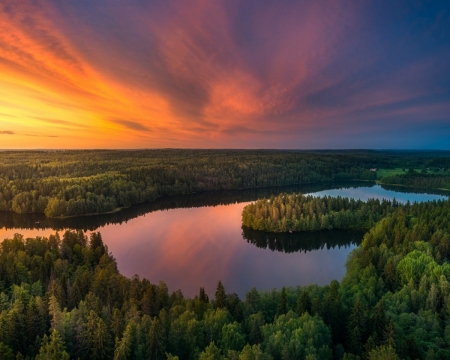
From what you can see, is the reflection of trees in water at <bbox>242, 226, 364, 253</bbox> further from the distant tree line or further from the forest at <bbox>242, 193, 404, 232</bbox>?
the distant tree line

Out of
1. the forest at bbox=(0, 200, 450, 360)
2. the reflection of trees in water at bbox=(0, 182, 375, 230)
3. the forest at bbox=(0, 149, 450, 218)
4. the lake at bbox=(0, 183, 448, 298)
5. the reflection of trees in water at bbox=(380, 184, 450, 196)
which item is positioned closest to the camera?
the forest at bbox=(0, 200, 450, 360)

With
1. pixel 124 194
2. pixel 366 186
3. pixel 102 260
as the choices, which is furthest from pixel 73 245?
pixel 366 186

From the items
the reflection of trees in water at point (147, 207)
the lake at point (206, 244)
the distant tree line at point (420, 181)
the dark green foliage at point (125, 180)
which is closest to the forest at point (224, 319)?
the lake at point (206, 244)

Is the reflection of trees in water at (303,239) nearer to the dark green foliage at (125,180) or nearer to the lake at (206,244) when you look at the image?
the lake at (206,244)

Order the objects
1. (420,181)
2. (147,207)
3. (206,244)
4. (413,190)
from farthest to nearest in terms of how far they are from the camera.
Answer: (420,181) < (413,190) < (147,207) < (206,244)

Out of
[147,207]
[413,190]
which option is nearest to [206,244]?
[147,207]

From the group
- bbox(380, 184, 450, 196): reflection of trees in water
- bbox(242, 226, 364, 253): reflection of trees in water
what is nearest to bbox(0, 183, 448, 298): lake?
bbox(242, 226, 364, 253): reflection of trees in water

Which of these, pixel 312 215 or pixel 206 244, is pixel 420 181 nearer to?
pixel 312 215
